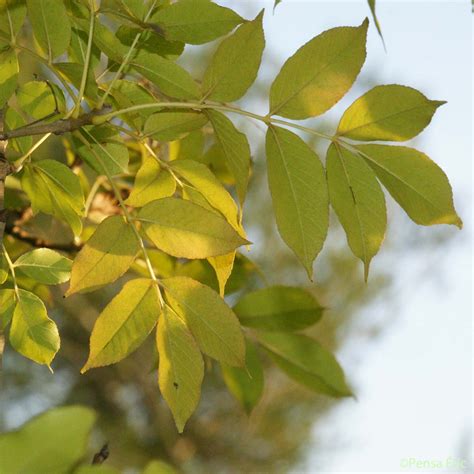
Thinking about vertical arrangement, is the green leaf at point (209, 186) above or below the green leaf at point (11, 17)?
below

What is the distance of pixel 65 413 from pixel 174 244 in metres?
0.17

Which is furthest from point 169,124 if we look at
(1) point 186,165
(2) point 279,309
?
(2) point 279,309

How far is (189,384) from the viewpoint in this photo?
290 mm

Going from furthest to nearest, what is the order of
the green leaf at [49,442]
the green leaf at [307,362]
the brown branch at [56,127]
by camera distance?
the green leaf at [307,362] → the brown branch at [56,127] → the green leaf at [49,442]

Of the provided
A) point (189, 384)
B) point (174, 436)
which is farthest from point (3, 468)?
point (174, 436)

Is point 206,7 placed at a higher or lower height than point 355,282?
higher

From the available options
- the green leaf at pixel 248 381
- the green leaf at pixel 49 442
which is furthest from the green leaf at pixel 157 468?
the green leaf at pixel 248 381

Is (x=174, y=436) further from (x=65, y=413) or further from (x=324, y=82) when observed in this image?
(x=65, y=413)

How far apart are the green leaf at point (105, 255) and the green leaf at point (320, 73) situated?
0.08 m

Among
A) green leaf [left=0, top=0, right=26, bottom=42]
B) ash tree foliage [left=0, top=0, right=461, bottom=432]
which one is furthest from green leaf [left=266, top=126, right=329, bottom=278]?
green leaf [left=0, top=0, right=26, bottom=42]

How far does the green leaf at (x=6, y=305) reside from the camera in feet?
1.05

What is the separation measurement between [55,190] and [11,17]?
0.08 meters

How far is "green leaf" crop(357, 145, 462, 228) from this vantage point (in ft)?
1.06

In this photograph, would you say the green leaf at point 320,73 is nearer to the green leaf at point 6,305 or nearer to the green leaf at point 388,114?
the green leaf at point 388,114
